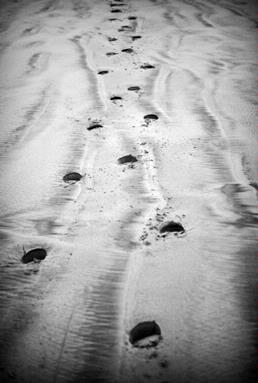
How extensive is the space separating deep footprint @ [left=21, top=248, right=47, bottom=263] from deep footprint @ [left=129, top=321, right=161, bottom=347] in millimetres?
456

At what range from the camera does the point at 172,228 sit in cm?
113

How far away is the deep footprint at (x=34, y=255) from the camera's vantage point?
3.51ft

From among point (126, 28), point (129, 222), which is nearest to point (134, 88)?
point (129, 222)

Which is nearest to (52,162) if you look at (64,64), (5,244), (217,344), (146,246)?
(5,244)

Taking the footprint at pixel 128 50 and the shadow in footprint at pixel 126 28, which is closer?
the footprint at pixel 128 50

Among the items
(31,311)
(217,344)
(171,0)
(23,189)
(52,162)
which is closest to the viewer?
(217,344)

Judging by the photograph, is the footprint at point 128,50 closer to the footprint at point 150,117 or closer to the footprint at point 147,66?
the footprint at point 147,66

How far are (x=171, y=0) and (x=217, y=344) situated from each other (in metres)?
5.20

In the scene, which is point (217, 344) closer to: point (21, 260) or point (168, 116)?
point (21, 260)

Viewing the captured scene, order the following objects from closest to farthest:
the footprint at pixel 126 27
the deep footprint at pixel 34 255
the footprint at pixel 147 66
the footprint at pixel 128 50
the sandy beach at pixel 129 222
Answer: the sandy beach at pixel 129 222, the deep footprint at pixel 34 255, the footprint at pixel 147 66, the footprint at pixel 128 50, the footprint at pixel 126 27

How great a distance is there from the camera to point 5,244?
1.13 m

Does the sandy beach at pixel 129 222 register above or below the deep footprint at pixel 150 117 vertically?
below

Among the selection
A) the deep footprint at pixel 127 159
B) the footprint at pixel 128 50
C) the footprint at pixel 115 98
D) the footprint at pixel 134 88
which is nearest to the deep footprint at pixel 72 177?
the deep footprint at pixel 127 159

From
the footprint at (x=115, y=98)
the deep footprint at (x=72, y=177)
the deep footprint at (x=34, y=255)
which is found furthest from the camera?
the footprint at (x=115, y=98)
